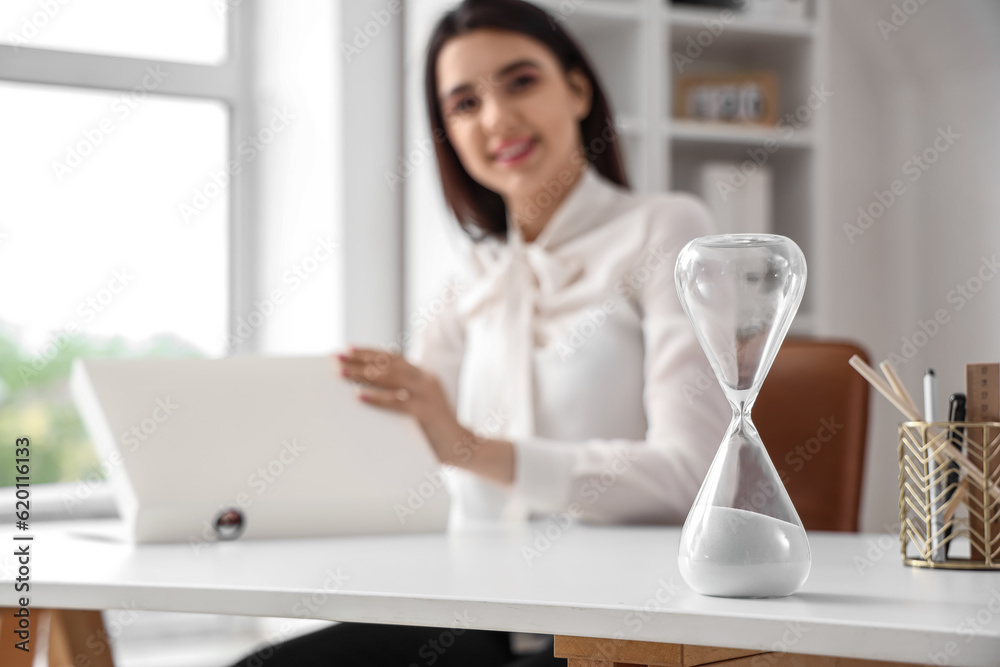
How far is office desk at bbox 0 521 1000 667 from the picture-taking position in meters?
0.55

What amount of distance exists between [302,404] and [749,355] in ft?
1.86

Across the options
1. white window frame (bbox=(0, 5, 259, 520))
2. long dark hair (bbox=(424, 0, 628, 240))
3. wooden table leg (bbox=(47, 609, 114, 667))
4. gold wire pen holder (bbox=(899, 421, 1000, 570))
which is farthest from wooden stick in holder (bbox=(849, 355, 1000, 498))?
white window frame (bbox=(0, 5, 259, 520))

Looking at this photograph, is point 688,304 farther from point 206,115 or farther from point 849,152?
point 849,152

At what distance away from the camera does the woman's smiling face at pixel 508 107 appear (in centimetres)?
154

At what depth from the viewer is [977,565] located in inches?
30.0

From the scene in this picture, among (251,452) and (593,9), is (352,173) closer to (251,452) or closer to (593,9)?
(593,9)

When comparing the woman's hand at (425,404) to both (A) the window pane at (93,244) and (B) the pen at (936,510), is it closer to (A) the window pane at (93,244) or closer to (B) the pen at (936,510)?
(B) the pen at (936,510)

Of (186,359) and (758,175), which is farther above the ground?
(758,175)

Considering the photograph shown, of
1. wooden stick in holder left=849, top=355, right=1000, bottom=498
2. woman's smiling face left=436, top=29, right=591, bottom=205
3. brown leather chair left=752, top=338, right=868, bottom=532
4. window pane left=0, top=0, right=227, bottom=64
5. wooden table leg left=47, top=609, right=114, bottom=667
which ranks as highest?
window pane left=0, top=0, right=227, bottom=64

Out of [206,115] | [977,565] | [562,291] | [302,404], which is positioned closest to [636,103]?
[562,291]

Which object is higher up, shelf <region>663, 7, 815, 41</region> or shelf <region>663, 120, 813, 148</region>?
shelf <region>663, 7, 815, 41</region>

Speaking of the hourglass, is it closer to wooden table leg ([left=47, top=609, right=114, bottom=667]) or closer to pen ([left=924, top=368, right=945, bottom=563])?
pen ([left=924, top=368, right=945, bottom=563])

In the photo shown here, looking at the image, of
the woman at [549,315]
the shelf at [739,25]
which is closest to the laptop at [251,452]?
the woman at [549,315]

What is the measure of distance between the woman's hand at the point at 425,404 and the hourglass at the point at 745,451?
1.71 feet
